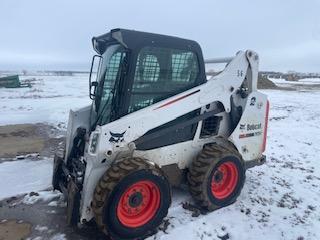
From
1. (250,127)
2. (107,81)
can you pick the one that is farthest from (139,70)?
(250,127)

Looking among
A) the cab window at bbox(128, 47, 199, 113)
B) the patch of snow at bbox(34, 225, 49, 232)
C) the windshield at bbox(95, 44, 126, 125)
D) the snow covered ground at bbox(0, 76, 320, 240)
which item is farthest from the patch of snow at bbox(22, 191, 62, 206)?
the cab window at bbox(128, 47, 199, 113)

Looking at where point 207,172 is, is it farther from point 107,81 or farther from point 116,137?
point 107,81

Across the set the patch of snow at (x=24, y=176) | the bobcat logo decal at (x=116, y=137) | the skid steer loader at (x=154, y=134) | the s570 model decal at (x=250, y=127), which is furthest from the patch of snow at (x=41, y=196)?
the s570 model decal at (x=250, y=127)

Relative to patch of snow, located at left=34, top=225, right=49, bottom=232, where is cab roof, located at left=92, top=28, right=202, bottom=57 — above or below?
above

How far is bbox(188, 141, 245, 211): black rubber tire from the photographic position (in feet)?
16.0

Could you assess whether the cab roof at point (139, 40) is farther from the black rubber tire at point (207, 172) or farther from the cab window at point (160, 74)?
the black rubber tire at point (207, 172)

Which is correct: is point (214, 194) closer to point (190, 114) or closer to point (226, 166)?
point (226, 166)

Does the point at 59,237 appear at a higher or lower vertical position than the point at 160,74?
lower

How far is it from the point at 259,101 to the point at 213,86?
114 cm

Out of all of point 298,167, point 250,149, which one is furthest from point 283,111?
point 250,149

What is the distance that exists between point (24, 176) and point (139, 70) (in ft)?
11.5

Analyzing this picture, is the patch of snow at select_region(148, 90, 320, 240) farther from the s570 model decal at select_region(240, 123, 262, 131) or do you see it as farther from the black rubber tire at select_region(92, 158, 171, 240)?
the s570 model decal at select_region(240, 123, 262, 131)

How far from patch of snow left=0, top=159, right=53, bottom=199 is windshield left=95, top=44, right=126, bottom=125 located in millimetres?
1959

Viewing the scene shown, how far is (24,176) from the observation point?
6.48m
